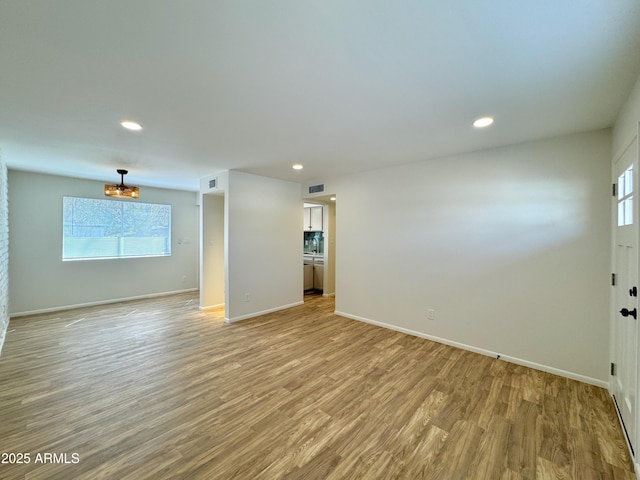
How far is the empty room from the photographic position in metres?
1.44

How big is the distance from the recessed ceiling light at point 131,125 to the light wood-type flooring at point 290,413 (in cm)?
253

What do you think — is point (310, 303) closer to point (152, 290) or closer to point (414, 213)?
point (414, 213)

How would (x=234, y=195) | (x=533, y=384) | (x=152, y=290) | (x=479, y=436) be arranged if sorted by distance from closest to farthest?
(x=479, y=436), (x=533, y=384), (x=234, y=195), (x=152, y=290)

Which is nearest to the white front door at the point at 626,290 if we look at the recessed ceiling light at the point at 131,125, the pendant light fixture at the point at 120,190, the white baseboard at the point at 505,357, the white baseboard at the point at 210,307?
the white baseboard at the point at 505,357

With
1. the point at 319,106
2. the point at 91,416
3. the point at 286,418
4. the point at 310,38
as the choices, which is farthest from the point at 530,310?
the point at 91,416

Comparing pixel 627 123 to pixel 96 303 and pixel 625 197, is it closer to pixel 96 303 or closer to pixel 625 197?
pixel 625 197

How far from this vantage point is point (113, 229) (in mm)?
5523

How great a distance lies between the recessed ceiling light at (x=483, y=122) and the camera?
235cm

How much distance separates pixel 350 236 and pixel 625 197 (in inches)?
126

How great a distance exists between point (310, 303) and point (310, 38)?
4.89 m

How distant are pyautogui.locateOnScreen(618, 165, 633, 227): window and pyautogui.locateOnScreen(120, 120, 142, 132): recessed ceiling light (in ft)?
13.6

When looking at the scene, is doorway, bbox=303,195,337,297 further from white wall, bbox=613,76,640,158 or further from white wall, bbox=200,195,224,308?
→ white wall, bbox=613,76,640,158

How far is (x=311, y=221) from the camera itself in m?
6.76

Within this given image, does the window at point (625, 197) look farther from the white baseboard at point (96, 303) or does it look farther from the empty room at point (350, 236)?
the white baseboard at point (96, 303)
